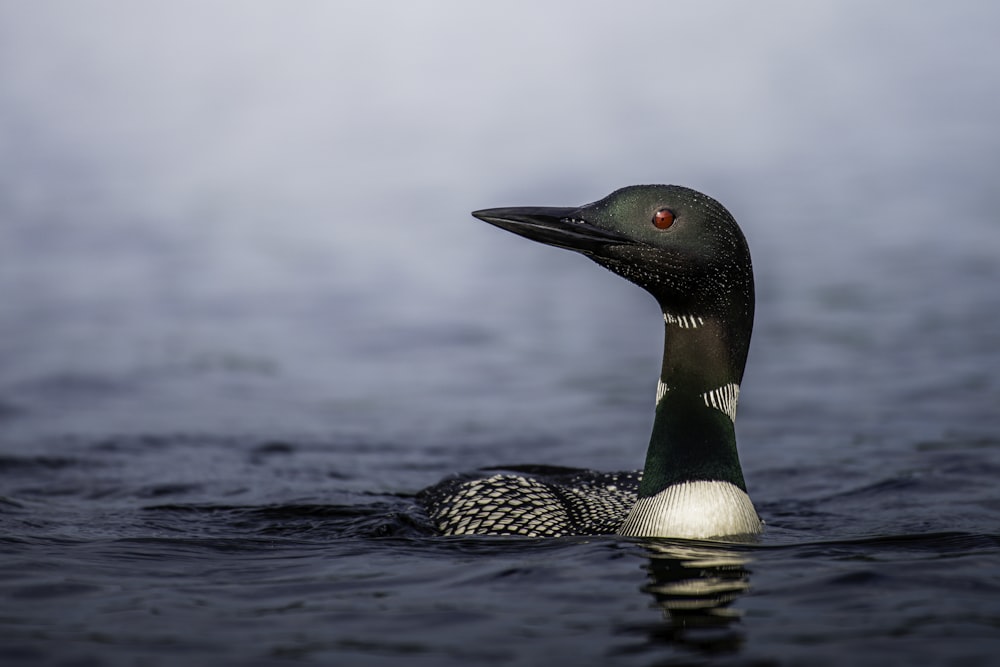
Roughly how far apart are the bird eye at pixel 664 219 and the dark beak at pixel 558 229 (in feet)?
0.31

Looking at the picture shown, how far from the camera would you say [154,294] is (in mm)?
10898

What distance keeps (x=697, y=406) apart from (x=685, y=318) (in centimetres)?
23

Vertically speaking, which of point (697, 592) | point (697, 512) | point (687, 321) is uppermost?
point (687, 321)

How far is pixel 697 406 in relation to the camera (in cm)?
366

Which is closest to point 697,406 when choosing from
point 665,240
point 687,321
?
point 687,321

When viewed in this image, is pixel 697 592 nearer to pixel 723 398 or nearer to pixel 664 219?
pixel 723 398

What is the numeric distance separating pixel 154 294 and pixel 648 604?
331 inches

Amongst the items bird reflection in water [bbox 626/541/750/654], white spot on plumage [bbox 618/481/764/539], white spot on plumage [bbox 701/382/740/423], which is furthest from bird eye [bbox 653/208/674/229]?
bird reflection in water [bbox 626/541/750/654]

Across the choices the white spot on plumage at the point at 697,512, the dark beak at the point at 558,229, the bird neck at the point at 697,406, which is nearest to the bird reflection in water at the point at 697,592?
the white spot on plumage at the point at 697,512

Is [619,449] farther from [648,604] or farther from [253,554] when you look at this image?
[648,604]

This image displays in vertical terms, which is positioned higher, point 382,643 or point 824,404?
point 824,404

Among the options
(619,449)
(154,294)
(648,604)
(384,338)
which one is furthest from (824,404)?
(154,294)

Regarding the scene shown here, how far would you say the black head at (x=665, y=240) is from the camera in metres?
3.55

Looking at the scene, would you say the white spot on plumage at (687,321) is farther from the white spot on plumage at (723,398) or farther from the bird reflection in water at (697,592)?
the bird reflection in water at (697,592)
